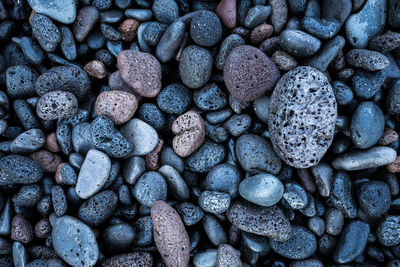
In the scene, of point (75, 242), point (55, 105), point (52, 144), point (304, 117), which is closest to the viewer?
point (304, 117)

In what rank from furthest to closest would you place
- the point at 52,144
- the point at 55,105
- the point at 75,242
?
the point at 52,144
the point at 55,105
the point at 75,242

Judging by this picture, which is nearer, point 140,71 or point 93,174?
point 93,174

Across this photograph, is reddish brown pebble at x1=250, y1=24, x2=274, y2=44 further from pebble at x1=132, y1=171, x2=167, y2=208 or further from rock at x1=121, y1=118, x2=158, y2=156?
pebble at x1=132, y1=171, x2=167, y2=208

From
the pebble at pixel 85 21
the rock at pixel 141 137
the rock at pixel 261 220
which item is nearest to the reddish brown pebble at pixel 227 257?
the rock at pixel 261 220

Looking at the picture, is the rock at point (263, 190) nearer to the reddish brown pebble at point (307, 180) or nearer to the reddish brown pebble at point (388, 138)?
the reddish brown pebble at point (307, 180)

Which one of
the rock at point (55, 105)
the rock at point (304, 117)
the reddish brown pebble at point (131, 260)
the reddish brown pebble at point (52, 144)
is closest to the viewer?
the rock at point (304, 117)

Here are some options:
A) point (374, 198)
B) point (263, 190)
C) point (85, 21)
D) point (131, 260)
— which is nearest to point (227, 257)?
point (263, 190)

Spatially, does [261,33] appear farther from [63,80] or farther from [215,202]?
[63,80]
